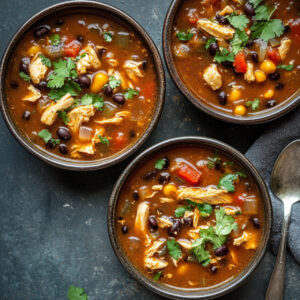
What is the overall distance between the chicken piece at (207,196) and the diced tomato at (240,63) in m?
1.02

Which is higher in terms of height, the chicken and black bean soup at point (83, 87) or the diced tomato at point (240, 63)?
the diced tomato at point (240, 63)

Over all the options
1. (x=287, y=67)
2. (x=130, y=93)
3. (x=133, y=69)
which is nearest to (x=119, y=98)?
(x=130, y=93)

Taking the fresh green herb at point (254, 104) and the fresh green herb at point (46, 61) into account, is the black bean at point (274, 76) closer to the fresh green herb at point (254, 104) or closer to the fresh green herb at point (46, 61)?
the fresh green herb at point (254, 104)

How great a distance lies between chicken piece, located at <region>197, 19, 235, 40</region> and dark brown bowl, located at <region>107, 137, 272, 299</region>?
34.4 inches

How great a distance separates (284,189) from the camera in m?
4.05

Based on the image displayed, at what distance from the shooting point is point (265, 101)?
3955 millimetres

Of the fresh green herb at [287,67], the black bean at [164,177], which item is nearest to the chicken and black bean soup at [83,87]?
the black bean at [164,177]

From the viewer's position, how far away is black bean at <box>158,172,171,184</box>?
12.6 feet

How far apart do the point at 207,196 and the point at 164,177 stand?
Result: 15.1 inches

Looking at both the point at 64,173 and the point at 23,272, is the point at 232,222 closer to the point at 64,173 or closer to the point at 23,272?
the point at 64,173

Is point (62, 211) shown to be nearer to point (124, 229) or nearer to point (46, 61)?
point (124, 229)

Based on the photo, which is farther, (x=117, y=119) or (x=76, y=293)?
(x=76, y=293)

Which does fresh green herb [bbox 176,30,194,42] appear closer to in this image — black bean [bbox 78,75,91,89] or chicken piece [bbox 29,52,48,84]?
black bean [bbox 78,75,91,89]

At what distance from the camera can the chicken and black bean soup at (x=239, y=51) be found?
386cm
